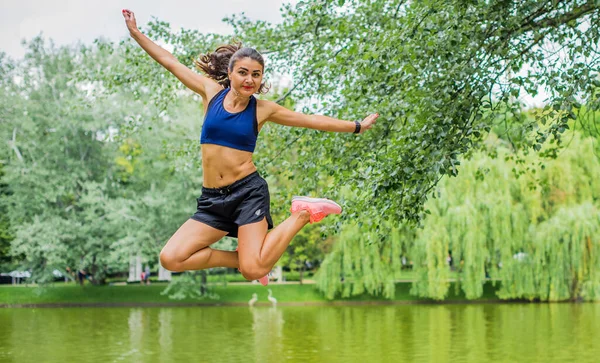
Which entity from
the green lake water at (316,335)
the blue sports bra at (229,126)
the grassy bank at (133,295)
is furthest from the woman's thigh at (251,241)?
the grassy bank at (133,295)

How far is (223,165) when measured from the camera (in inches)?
178

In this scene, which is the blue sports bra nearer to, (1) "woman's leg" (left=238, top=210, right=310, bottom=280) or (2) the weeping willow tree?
(1) "woman's leg" (left=238, top=210, right=310, bottom=280)

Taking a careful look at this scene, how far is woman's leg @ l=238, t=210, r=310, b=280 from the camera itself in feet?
14.5

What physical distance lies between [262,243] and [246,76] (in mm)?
942

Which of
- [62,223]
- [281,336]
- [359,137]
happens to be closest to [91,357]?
[281,336]

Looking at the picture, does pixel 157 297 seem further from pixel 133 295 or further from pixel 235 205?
pixel 235 205

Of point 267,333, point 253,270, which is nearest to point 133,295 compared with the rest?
point 267,333

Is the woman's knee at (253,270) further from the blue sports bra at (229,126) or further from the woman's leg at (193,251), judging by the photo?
the blue sports bra at (229,126)

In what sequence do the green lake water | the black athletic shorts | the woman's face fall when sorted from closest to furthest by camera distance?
the woman's face < the black athletic shorts < the green lake water

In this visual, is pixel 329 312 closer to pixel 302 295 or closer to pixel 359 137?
pixel 302 295

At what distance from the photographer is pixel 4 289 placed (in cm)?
3158

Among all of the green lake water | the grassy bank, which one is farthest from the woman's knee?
the grassy bank

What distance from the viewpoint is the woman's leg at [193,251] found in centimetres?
436

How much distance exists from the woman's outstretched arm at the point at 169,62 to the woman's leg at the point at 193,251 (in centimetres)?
78
